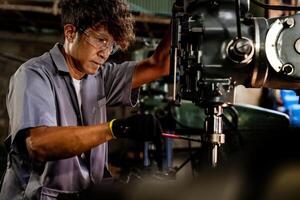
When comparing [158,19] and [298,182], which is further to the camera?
[158,19]

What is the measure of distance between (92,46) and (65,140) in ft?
1.62

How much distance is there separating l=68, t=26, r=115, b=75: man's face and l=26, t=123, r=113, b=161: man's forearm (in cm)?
43

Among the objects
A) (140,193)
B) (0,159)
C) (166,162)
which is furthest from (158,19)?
(140,193)

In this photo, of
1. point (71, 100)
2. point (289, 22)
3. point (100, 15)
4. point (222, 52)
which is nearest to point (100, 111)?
point (71, 100)

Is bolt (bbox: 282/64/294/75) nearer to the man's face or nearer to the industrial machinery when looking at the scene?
the industrial machinery

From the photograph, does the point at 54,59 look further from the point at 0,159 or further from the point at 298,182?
the point at 298,182

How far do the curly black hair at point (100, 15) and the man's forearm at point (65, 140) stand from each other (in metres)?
0.53

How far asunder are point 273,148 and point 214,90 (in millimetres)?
627

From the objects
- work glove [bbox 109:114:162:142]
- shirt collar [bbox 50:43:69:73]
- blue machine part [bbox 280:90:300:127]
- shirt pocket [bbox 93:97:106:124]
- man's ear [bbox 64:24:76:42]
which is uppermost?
man's ear [bbox 64:24:76:42]

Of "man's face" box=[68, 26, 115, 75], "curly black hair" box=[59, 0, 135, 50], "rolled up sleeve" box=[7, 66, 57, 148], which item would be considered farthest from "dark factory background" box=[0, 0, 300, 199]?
"rolled up sleeve" box=[7, 66, 57, 148]

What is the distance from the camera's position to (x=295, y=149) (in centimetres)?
50

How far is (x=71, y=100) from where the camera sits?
1721 mm

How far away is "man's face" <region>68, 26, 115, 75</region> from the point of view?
5.47 feet

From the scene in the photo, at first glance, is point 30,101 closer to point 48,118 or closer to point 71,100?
point 48,118
